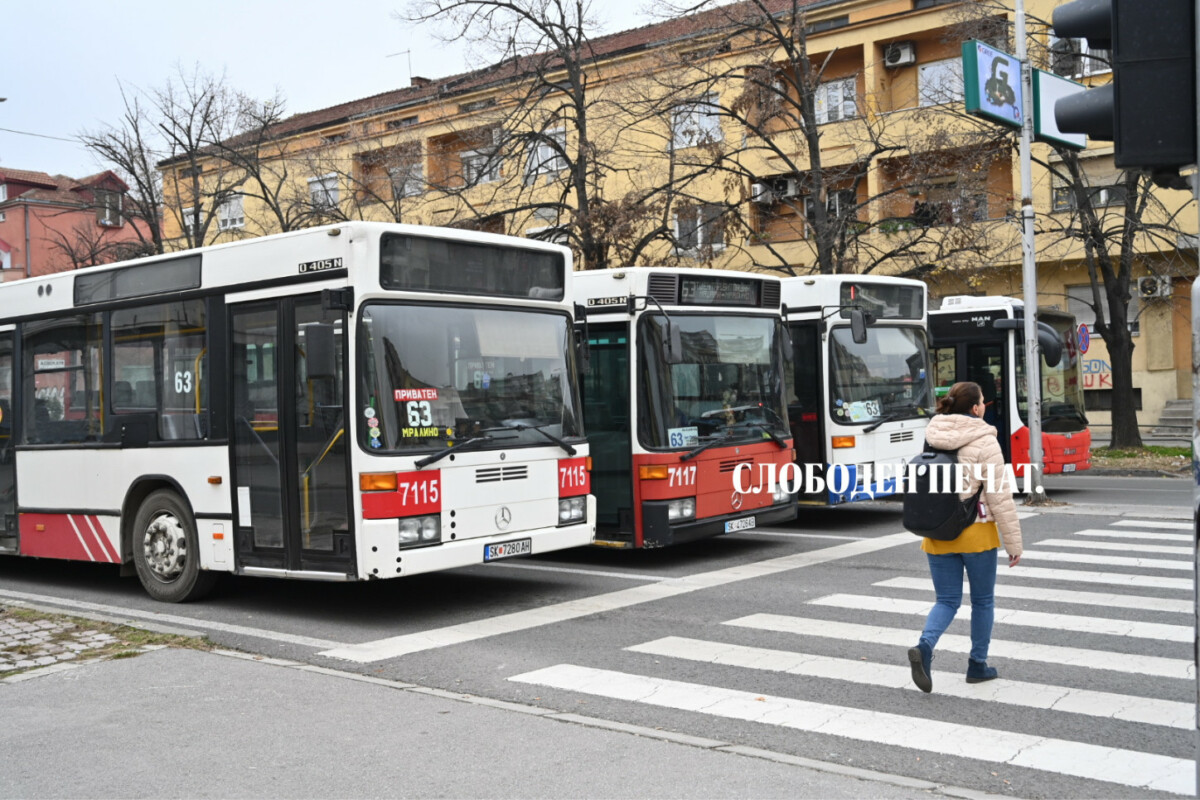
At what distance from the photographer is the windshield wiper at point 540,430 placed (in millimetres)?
9633

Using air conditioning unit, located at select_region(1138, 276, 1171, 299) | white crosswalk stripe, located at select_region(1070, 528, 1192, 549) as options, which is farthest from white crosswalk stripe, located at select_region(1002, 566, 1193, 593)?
air conditioning unit, located at select_region(1138, 276, 1171, 299)

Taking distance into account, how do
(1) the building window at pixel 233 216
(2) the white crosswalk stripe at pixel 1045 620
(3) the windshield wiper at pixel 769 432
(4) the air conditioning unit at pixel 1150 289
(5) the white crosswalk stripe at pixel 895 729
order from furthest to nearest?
(1) the building window at pixel 233 216 → (4) the air conditioning unit at pixel 1150 289 → (3) the windshield wiper at pixel 769 432 → (2) the white crosswalk stripe at pixel 1045 620 → (5) the white crosswalk stripe at pixel 895 729

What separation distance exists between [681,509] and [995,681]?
495 centimetres

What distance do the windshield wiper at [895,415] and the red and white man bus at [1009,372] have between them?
3.29 meters

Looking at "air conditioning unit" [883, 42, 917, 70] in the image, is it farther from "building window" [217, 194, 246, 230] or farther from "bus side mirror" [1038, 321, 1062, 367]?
"building window" [217, 194, 246, 230]

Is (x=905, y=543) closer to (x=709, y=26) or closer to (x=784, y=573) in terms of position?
(x=784, y=573)

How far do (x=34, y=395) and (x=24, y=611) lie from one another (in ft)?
8.54

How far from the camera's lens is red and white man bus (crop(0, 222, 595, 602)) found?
8.84 m

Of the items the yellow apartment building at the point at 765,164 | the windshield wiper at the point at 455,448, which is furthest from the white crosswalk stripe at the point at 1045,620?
the yellow apartment building at the point at 765,164

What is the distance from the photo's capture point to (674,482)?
11.6 m

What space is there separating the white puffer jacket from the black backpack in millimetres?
54

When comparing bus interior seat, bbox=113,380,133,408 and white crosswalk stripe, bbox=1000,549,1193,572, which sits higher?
bus interior seat, bbox=113,380,133,408

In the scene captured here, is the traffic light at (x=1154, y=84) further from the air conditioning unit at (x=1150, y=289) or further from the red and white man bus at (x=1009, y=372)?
the air conditioning unit at (x=1150, y=289)

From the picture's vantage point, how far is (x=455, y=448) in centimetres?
911
